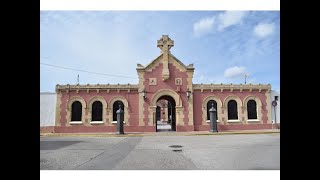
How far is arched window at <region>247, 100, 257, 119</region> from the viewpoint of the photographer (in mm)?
21594

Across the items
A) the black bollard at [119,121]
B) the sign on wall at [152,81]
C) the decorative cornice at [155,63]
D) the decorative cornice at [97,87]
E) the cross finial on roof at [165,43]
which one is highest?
the cross finial on roof at [165,43]

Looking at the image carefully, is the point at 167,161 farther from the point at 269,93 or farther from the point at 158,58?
the point at 269,93

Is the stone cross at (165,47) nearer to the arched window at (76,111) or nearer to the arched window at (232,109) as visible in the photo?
the arched window at (232,109)

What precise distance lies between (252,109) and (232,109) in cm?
167

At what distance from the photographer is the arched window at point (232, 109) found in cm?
2133

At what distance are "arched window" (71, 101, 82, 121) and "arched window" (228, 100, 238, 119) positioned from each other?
1140 centimetres

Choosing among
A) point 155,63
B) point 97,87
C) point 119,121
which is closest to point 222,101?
point 155,63

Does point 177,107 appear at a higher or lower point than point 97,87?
lower

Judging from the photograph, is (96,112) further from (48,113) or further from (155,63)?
(155,63)

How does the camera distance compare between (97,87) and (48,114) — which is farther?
(48,114)

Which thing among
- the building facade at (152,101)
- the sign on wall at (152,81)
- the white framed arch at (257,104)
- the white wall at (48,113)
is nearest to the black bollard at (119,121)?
the building facade at (152,101)

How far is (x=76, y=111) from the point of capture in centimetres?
2067
